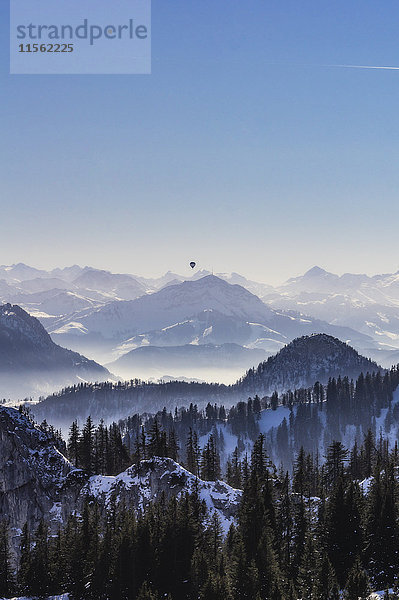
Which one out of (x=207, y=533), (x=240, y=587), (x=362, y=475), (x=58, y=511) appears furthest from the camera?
(x=362, y=475)

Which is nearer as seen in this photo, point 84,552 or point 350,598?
point 350,598

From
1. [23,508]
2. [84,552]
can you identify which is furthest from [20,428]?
[84,552]

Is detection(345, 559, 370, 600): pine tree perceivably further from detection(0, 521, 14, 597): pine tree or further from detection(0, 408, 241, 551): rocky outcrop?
detection(0, 408, 241, 551): rocky outcrop

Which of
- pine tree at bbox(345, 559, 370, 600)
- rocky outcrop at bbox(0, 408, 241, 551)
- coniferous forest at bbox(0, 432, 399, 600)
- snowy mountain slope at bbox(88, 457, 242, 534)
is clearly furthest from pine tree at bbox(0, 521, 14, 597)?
pine tree at bbox(345, 559, 370, 600)

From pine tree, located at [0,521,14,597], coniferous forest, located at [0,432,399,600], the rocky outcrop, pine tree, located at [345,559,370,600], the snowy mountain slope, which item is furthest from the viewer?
the rocky outcrop

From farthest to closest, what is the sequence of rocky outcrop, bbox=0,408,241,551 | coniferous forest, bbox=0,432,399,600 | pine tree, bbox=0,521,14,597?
1. rocky outcrop, bbox=0,408,241,551
2. pine tree, bbox=0,521,14,597
3. coniferous forest, bbox=0,432,399,600

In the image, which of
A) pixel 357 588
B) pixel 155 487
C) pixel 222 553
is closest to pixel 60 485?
pixel 155 487

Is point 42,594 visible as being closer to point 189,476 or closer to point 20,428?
point 189,476

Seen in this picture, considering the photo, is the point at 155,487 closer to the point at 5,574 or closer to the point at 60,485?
the point at 60,485

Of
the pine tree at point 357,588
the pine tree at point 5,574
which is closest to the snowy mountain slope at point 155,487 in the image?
the pine tree at point 5,574
